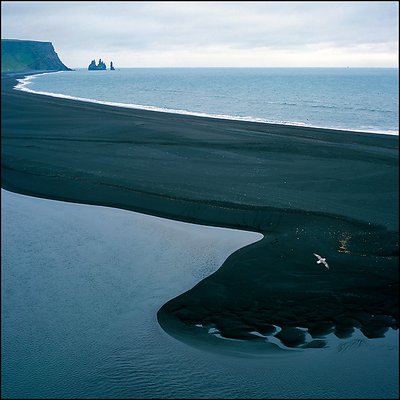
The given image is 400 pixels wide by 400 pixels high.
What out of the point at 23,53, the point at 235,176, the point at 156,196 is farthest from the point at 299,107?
the point at 23,53

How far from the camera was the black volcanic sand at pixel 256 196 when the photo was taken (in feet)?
39.1

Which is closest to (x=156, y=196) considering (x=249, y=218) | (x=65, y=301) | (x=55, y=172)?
(x=249, y=218)

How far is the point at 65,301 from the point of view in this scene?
12.5 m

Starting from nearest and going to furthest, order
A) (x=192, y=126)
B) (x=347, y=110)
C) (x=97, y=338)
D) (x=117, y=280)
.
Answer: (x=97, y=338) < (x=117, y=280) < (x=192, y=126) < (x=347, y=110)

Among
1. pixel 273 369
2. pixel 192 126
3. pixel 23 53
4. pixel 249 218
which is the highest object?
pixel 23 53

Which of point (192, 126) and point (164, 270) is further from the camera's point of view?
point (192, 126)

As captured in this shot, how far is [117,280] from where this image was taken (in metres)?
13.8

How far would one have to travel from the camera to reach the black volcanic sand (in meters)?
11.9

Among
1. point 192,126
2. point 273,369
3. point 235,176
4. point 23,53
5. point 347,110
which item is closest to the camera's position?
point 273,369

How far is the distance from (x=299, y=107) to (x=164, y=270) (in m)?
51.6

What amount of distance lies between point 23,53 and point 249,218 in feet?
626

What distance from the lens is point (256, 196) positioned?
838 inches

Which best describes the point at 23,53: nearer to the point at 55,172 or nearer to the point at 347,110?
the point at 347,110

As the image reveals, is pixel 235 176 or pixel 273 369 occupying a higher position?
pixel 235 176
